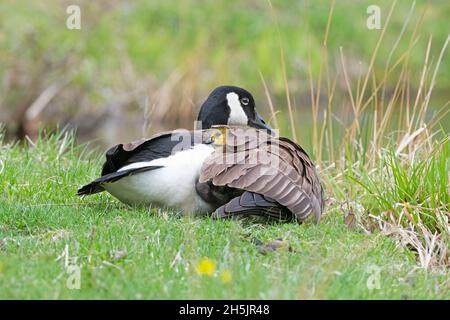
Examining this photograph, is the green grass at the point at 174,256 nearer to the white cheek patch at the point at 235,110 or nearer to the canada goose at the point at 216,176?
the canada goose at the point at 216,176

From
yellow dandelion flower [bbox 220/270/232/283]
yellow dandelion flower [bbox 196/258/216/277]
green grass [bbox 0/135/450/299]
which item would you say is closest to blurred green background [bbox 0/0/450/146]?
green grass [bbox 0/135/450/299]

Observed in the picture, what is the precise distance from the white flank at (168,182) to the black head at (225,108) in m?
1.21

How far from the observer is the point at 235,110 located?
6785mm

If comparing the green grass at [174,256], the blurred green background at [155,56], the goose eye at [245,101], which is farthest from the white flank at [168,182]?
the blurred green background at [155,56]

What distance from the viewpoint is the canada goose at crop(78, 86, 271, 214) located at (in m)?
5.36

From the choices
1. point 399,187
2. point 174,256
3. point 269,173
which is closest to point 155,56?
point 399,187

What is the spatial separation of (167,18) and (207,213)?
11.1 metres

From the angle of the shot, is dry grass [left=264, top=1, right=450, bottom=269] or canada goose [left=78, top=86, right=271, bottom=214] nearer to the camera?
canada goose [left=78, top=86, right=271, bottom=214]

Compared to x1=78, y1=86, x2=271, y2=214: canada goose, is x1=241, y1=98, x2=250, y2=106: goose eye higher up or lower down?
higher up

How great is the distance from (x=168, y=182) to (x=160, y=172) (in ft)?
0.28

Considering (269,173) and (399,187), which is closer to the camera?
(269,173)

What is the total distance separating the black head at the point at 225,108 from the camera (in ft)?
21.9

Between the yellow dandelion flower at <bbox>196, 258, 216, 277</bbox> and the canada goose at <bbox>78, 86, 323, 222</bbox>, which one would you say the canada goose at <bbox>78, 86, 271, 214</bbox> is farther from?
the yellow dandelion flower at <bbox>196, 258, 216, 277</bbox>

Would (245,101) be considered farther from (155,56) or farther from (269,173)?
(155,56)
